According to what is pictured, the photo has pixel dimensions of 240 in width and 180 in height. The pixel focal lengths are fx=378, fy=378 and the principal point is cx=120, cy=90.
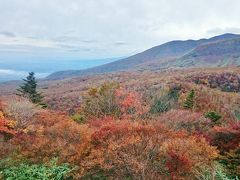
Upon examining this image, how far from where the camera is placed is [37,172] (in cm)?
2322

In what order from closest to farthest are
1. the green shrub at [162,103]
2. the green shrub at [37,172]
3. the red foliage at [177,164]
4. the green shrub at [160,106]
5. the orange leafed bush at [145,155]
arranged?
the orange leafed bush at [145,155] → the red foliage at [177,164] → the green shrub at [37,172] → the green shrub at [160,106] → the green shrub at [162,103]

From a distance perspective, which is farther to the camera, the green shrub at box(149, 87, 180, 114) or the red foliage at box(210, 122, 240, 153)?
the green shrub at box(149, 87, 180, 114)

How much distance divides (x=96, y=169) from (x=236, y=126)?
1853 centimetres

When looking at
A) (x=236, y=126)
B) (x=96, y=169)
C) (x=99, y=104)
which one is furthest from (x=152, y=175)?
(x=99, y=104)

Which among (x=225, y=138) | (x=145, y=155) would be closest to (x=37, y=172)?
(x=145, y=155)

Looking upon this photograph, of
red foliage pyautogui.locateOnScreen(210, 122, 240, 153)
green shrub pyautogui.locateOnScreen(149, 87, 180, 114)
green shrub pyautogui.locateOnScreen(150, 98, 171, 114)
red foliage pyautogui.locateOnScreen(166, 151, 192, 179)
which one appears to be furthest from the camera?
green shrub pyautogui.locateOnScreen(149, 87, 180, 114)

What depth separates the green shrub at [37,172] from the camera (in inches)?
910

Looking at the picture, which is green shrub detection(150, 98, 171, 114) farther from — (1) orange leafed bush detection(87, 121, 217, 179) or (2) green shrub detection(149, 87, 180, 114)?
(1) orange leafed bush detection(87, 121, 217, 179)

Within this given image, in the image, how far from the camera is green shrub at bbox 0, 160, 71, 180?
23.1 m

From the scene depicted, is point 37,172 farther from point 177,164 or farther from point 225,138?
point 225,138

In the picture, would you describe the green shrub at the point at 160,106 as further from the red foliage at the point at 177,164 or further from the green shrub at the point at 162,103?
the red foliage at the point at 177,164

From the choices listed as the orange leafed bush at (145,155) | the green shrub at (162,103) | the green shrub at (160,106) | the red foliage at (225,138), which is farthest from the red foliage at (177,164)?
the green shrub at (160,106)

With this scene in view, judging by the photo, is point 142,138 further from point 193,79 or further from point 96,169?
point 193,79

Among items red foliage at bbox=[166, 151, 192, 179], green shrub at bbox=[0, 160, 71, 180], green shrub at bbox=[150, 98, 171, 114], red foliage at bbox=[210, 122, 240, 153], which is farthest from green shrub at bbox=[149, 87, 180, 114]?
red foliage at bbox=[166, 151, 192, 179]
